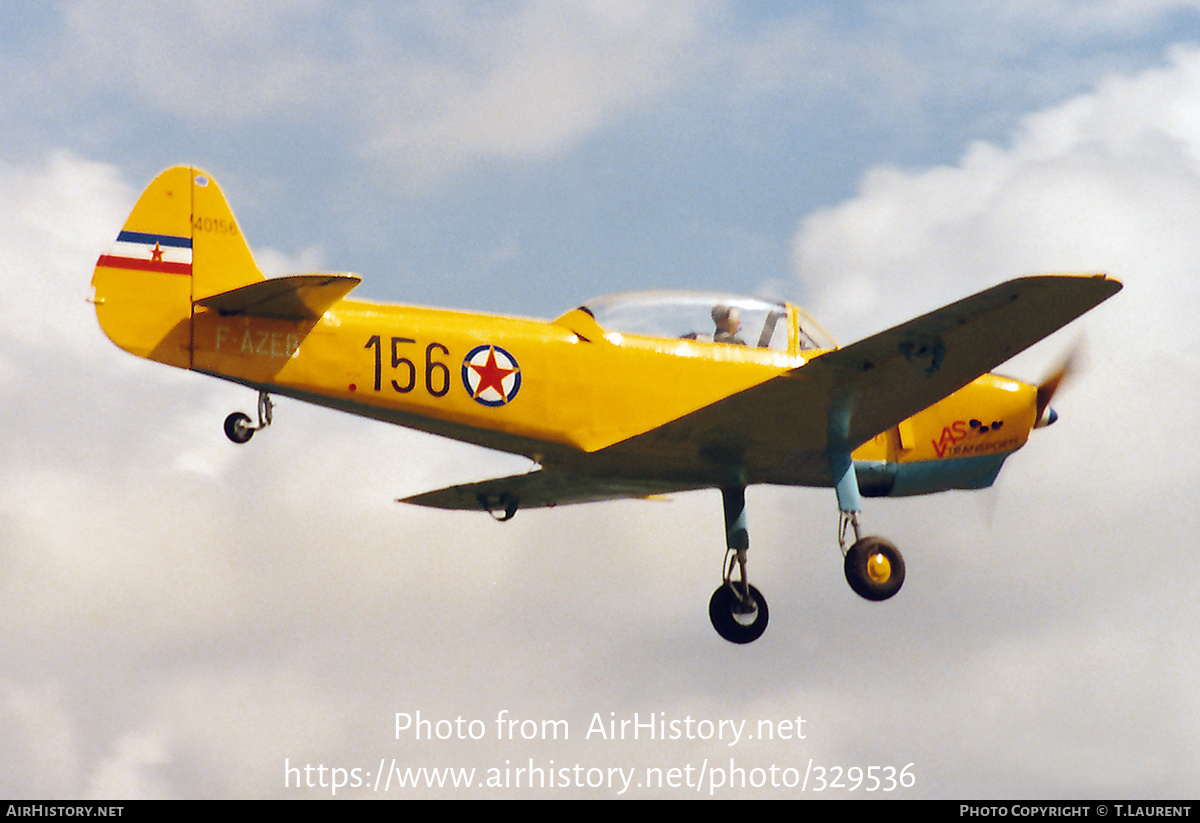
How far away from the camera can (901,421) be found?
13.9 metres

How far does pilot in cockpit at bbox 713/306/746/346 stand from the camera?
1362 centimetres

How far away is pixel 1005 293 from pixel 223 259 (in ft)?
20.5

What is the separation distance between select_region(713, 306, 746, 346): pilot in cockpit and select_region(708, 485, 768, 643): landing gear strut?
76.4 inches

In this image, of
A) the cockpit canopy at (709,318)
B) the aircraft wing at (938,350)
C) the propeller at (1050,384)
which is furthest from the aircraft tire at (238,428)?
the propeller at (1050,384)

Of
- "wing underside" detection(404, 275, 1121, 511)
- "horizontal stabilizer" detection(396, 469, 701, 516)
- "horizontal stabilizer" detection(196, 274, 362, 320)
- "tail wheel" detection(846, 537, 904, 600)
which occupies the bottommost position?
"tail wheel" detection(846, 537, 904, 600)

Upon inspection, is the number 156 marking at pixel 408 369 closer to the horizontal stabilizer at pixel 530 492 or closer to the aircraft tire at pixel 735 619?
Result: the horizontal stabilizer at pixel 530 492

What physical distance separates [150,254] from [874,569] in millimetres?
6731

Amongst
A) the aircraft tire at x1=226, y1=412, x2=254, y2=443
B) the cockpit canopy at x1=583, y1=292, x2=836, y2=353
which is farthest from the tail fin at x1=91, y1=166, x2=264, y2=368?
the cockpit canopy at x1=583, y1=292, x2=836, y2=353

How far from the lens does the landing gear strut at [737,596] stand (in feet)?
→ 49.2

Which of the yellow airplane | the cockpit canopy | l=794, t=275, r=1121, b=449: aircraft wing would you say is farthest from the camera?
the cockpit canopy

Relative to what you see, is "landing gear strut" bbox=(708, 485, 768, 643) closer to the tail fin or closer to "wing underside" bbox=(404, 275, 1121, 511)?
"wing underside" bbox=(404, 275, 1121, 511)

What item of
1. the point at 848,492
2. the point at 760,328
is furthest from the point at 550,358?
the point at 848,492

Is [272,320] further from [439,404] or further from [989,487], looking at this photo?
[989,487]

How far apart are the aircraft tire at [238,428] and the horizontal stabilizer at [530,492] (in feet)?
12.9
